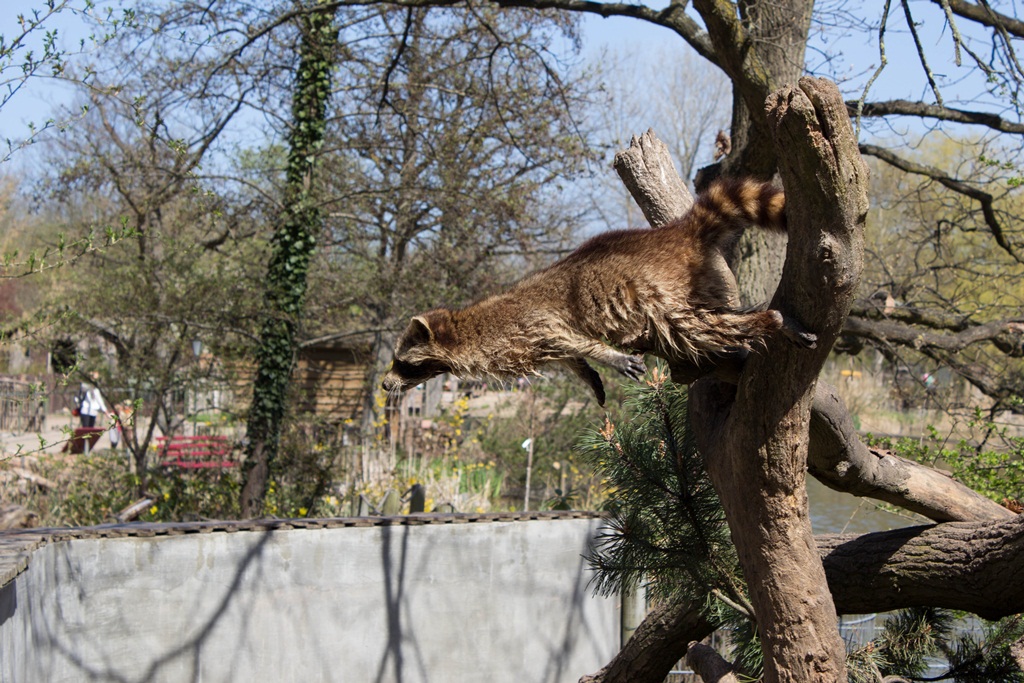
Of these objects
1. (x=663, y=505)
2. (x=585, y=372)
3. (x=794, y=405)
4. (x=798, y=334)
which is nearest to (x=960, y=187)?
(x=663, y=505)

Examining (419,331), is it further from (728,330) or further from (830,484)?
(830,484)

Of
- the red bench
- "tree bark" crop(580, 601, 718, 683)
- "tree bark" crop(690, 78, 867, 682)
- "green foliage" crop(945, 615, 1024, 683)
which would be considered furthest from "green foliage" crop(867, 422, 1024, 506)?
the red bench

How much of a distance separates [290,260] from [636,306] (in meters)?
8.35

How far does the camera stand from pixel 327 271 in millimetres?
14234

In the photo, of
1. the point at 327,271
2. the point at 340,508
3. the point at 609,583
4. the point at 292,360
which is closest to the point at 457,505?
the point at 340,508

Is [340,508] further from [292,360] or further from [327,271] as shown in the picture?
[327,271]

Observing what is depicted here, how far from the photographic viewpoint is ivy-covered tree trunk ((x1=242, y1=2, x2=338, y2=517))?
34.8ft

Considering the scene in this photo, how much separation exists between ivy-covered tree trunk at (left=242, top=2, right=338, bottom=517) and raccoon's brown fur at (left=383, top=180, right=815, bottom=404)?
735cm

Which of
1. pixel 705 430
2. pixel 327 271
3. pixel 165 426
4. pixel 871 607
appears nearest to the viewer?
pixel 705 430

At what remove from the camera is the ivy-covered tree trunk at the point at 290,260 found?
34.8 ft

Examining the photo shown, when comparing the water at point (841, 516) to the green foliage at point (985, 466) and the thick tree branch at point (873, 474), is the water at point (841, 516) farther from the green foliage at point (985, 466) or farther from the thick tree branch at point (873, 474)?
the thick tree branch at point (873, 474)

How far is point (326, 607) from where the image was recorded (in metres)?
6.86

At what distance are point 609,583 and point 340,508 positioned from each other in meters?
7.33

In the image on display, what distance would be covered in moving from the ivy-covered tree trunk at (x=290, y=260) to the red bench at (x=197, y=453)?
A: 84 centimetres
